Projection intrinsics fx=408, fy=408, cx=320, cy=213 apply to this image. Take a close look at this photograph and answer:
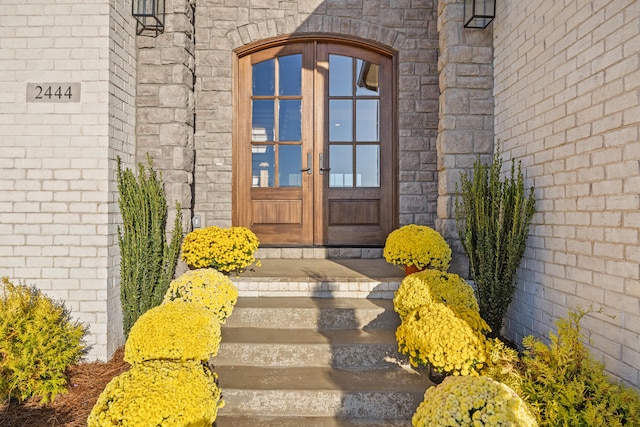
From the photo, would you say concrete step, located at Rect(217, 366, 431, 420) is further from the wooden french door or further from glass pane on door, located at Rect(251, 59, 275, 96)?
glass pane on door, located at Rect(251, 59, 275, 96)

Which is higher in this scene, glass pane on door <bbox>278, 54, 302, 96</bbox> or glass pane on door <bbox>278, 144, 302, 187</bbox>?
glass pane on door <bbox>278, 54, 302, 96</bbox>

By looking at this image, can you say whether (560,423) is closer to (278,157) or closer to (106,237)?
(106,237)

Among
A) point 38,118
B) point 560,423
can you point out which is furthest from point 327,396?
point 38,118

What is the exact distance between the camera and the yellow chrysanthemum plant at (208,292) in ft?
8.79

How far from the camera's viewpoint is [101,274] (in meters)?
3.02

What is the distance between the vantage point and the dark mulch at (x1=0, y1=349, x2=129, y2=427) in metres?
2.35

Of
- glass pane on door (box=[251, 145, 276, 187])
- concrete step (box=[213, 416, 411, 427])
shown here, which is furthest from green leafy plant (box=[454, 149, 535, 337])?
glass pane on door (box=[251, 145, 276, 187])

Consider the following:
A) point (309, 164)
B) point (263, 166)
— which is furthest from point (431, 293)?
point (263, 166)

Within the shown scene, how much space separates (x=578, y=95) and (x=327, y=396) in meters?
2.24

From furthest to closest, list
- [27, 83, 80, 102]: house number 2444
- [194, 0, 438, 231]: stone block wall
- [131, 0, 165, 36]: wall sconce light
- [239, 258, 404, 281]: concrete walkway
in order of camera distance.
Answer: [194, 0, 438, 231]: stone block wall < [131, 0, 165, 36]: wall sconce light < [239, 258, 404, 281]: concrete walkway < [27, 83, 80, 102]: house number 2444

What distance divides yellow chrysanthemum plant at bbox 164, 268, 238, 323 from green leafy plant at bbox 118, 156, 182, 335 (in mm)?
517

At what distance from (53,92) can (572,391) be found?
12.3 ft

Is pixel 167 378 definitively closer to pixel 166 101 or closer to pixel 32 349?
pixel 32 349

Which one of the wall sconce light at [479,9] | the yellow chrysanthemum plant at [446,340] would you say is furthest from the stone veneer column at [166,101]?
the wall sconce light at [479,9]
